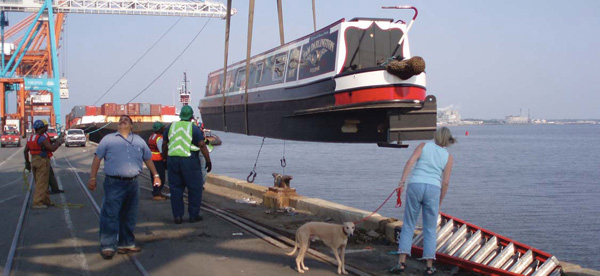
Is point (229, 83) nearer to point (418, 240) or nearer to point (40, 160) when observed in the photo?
point (40, 160)

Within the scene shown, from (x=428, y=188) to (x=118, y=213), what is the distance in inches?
148

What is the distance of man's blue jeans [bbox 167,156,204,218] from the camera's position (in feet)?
30.4

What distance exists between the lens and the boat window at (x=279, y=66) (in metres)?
12.5

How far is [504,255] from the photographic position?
7188 mm

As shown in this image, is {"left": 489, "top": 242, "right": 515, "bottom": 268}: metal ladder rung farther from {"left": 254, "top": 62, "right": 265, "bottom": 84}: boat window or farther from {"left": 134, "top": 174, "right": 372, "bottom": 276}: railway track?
{"left": 254, "top": 62, "right": 265, "bottom": 84}: boat window

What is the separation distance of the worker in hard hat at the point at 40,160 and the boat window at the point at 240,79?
514 cm

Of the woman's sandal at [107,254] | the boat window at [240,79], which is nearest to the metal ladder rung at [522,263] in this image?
the woman's sandal at [107,254]

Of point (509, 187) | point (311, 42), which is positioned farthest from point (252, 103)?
point (509, 187)

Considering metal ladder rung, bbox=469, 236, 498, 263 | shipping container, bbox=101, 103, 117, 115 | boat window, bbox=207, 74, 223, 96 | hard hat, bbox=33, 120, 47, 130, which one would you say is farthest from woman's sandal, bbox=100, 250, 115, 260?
shipping container, bbox=101, 103, 117, 115

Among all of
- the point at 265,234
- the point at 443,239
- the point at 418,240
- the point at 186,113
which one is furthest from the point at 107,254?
the point at 443,239

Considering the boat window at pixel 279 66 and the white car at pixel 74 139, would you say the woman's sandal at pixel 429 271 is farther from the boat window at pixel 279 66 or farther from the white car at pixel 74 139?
the white car at pixel 74 139

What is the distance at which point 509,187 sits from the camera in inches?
1308

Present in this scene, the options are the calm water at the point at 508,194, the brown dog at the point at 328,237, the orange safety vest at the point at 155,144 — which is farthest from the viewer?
the calm water at the point at 508,194

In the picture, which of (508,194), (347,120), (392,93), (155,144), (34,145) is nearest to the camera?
(392,93)
